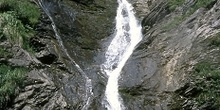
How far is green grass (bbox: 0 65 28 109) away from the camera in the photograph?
1226cm

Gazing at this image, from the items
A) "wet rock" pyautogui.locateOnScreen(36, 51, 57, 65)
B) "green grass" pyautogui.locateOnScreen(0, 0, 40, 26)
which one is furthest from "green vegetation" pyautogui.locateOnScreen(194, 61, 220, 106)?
"green grass" pyautogui.locateOnScreen(0, 0, 40, 26)

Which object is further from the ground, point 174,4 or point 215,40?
point 174,4

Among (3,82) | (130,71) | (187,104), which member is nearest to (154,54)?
(130,71)

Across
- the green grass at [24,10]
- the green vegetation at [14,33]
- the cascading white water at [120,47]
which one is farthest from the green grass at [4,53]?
the cascading white water at [120,47]

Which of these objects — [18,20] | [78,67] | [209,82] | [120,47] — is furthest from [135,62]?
[18,20]

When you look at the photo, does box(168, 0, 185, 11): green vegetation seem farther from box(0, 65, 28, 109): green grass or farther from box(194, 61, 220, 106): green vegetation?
box(0, 65, 28, 109): green grass

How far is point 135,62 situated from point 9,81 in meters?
5.97

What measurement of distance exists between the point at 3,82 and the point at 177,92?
6356 mm

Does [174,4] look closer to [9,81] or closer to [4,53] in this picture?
[4,53]

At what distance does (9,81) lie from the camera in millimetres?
12711

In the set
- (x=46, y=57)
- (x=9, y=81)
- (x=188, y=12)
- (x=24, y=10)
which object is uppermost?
(x=24, y=10)

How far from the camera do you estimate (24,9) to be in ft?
55.2

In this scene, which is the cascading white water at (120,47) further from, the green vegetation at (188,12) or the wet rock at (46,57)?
the wet rock at (46,57)

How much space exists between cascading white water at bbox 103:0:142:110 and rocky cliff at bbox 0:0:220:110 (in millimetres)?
315
